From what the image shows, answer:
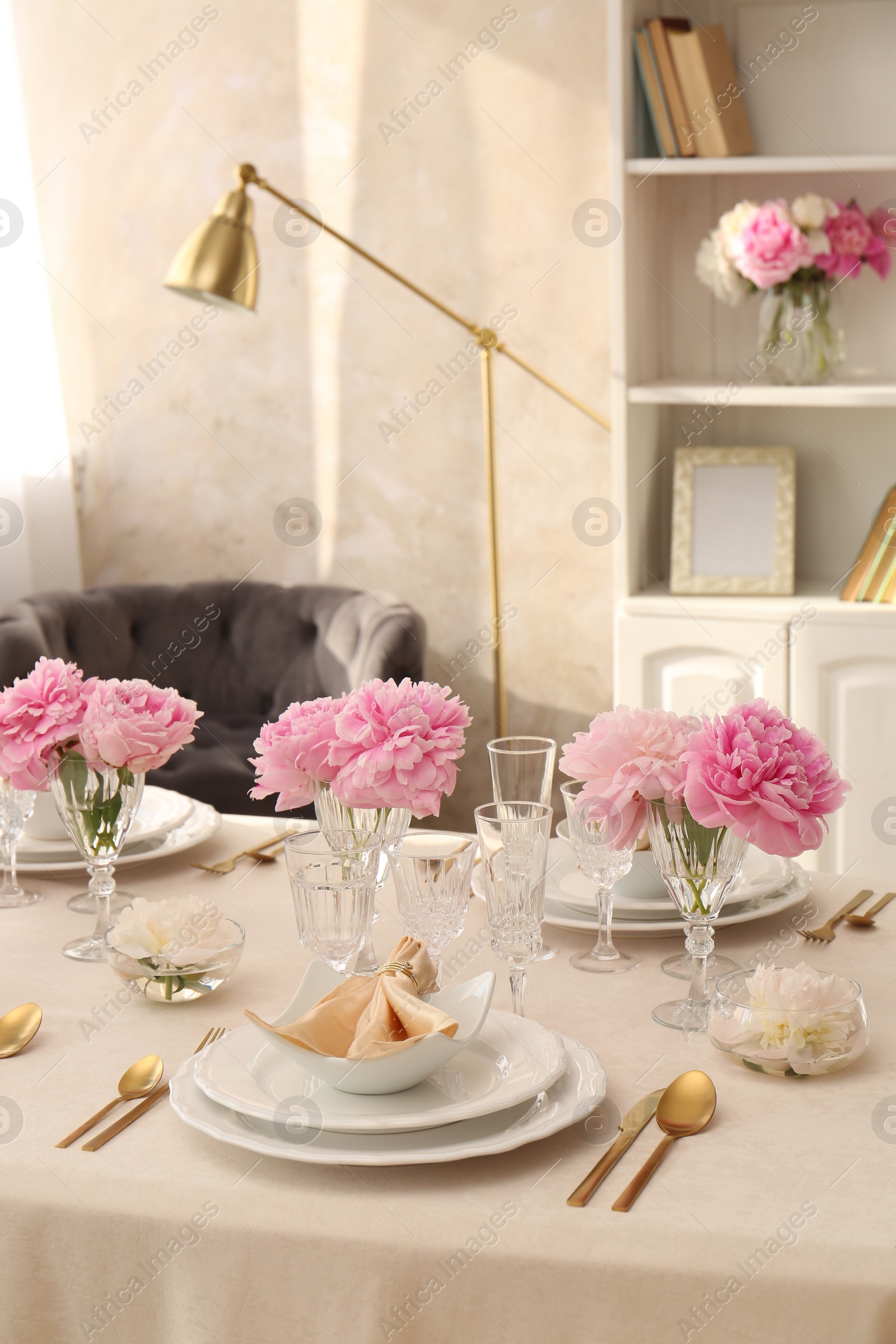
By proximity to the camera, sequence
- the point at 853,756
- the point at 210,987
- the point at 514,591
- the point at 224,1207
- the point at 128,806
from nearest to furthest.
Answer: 1. the point at 224,1207
2. the point at 210,987
3. the point at 128,806
4. the point at 853,756
5. the point at 514,591

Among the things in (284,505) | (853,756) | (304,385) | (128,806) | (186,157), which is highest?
(186,157)

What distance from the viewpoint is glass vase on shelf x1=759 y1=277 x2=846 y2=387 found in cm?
267

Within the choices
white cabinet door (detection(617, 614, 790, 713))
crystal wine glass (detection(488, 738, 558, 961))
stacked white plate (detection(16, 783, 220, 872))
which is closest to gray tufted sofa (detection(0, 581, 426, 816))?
white cabinet door (detection(617, 614, 790, 713))

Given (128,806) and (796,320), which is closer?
(128,806)

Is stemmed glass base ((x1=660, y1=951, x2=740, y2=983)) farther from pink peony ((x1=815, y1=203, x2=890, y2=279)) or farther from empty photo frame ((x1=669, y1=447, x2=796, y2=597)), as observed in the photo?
pink peony ((x1=815, y1=203, x2=890, y2=279))

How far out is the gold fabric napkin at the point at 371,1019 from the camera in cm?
94

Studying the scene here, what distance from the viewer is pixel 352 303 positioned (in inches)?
128

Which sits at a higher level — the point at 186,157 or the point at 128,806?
the point at 186,157

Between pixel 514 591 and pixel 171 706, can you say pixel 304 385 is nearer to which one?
pixel 514 591

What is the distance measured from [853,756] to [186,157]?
86.7 inches

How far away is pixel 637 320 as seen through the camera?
9.04ft

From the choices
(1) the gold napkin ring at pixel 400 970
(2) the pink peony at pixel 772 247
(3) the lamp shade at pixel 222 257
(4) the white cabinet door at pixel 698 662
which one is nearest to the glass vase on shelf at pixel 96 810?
(1) the gold napkin ring at pixel 400 970

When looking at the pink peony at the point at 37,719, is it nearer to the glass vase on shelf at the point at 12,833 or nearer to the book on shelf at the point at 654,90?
the glass vase on shelf at the point at 12,833

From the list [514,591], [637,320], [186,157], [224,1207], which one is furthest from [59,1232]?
[186,157]
